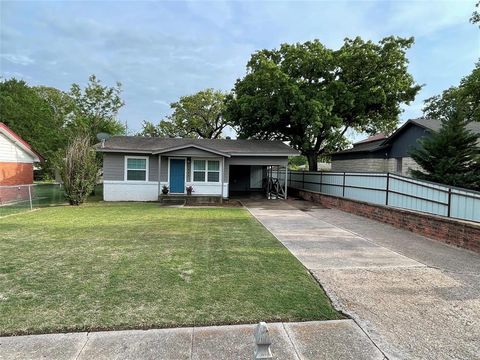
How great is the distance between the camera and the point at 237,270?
5.12 m

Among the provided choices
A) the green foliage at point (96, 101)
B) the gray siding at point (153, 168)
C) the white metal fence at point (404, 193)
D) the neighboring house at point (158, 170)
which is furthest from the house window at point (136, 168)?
the green foliage at point (96, 101)

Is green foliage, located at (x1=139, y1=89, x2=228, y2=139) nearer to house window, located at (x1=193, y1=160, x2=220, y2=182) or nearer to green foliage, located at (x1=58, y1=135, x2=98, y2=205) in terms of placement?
house window, located at (x1=193, y1=160, x2=220, y2=182)

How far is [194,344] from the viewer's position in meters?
3.02

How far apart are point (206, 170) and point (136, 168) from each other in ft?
12.3

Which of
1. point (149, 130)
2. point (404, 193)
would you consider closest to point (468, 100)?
point (404, 193)

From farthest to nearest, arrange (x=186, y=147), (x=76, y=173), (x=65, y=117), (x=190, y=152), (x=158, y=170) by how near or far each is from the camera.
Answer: (x=65, y=117) → (x=158, y=170) → (x=190, y=152) → (x=186, y=147) → (x=76, y=173)

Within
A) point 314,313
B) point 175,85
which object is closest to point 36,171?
point 175,85

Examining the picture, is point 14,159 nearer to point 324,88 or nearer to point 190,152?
point 190,152

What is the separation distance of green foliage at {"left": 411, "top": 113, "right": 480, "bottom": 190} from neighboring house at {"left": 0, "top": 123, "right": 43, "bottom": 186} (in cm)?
1928

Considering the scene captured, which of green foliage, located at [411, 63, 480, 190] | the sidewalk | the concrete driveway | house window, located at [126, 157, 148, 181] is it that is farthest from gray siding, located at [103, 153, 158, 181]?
the sidewalk

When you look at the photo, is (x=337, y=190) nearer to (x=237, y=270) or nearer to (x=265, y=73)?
(x=265, y=73)

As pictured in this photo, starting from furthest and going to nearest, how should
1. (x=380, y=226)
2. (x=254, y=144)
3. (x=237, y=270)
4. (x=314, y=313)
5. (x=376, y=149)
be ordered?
(x=376, y=149) < (x=254, y=144) < (x=380, y=226) < (x=237, y=270) < (x=314, y=313)

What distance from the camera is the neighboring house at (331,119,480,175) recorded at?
1831cm

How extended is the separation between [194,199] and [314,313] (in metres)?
12.8
